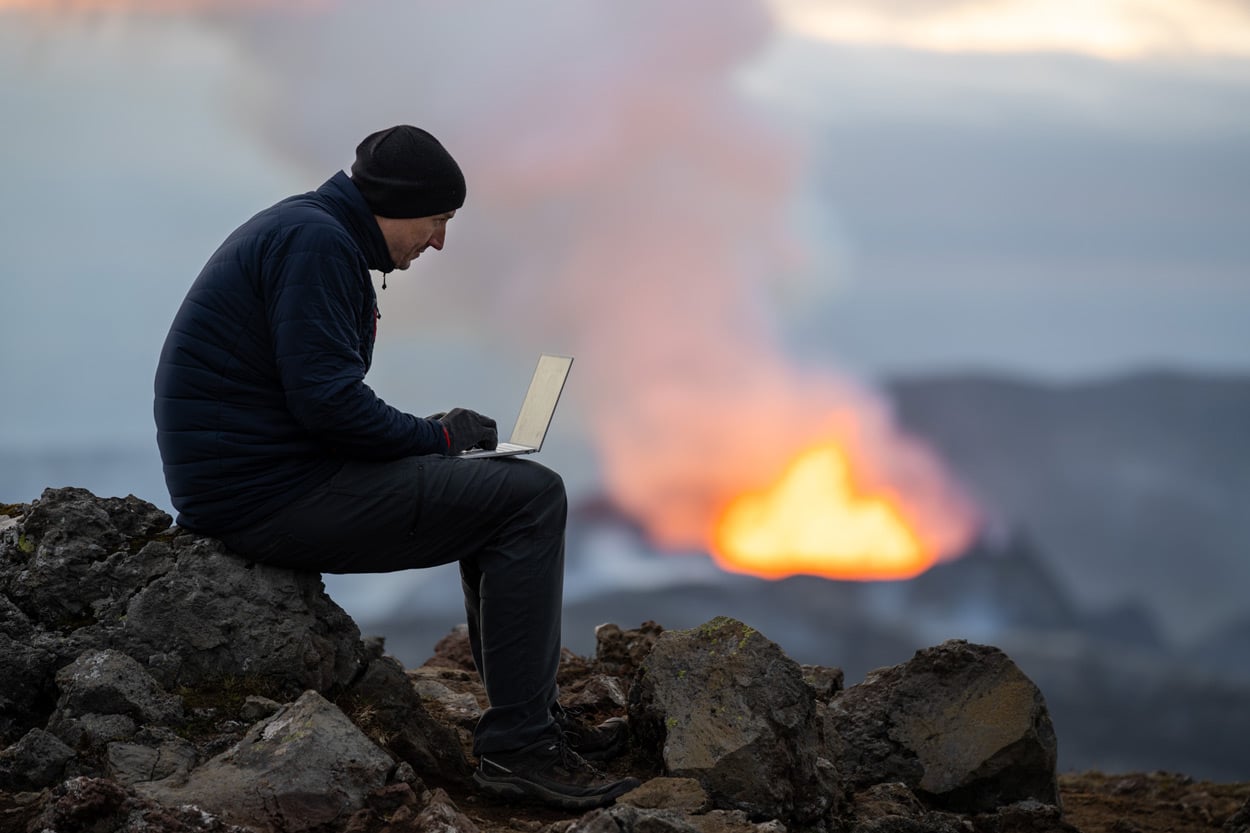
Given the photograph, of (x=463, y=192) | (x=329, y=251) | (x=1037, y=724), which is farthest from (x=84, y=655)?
(x=1037, y=724)

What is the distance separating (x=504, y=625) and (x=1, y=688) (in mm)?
2514

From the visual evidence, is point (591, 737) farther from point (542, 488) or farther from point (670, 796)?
point (542, 488)

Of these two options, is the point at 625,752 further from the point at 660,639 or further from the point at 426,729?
the point at 426,729

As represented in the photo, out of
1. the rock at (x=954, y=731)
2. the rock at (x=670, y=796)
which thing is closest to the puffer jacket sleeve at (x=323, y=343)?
the rock at (x=670, y=796)

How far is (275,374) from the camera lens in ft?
22.0

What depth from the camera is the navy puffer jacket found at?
21.3 feet

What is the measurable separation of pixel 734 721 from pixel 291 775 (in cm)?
243

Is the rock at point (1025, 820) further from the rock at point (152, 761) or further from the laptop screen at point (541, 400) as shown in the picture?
the rock at point (152, 761)

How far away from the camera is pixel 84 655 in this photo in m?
6.86

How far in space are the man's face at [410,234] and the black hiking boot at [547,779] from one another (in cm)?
262

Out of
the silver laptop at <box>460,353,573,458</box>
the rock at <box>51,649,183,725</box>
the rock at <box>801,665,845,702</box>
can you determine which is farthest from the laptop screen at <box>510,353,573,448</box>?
the rock at <box>801,665,845,702</box>

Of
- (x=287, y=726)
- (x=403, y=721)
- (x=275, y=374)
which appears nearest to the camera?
(x=287, y=726)

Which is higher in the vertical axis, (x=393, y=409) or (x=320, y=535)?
(x=393, y=409)

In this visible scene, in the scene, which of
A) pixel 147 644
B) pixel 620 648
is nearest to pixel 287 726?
pixel 147 644
